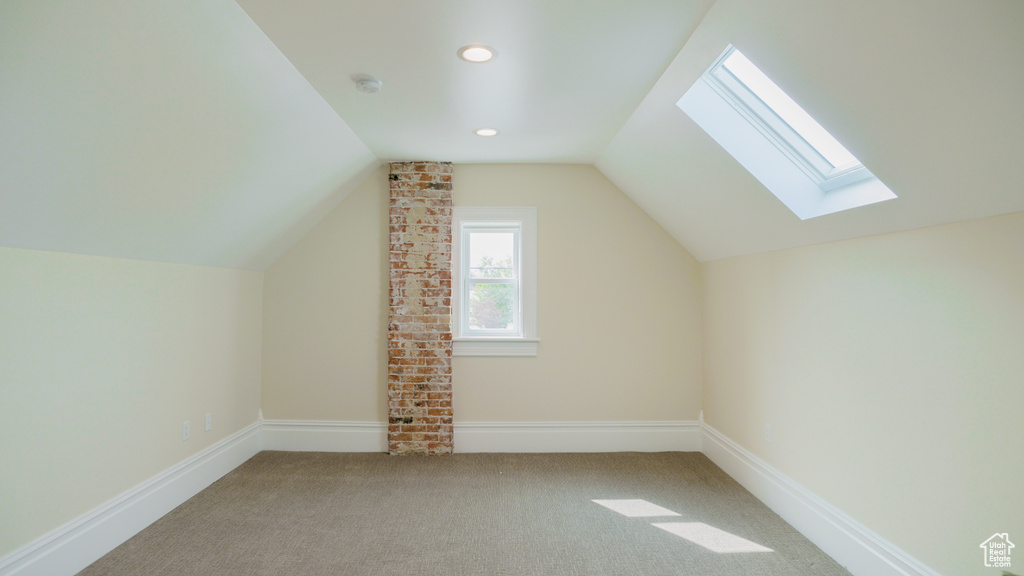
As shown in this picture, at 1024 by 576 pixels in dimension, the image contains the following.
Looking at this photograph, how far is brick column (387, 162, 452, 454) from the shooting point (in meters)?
4.85

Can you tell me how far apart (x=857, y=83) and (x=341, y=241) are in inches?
158

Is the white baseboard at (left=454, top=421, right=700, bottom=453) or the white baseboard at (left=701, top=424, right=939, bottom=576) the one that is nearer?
the white baseboard at (left=701, top=424, right=939, bottom=576)

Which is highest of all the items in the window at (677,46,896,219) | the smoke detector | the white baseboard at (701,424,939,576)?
the smoke detector

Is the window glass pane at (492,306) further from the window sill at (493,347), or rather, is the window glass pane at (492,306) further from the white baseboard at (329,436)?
the white baseboard at (329,436)

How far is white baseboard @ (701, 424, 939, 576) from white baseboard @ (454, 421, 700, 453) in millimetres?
641

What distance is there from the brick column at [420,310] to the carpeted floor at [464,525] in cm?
37

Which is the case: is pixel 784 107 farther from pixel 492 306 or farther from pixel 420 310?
pixel 420 310

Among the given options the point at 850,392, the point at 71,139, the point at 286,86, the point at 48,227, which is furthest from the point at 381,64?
the point at 850,392

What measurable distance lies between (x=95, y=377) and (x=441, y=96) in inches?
93.8

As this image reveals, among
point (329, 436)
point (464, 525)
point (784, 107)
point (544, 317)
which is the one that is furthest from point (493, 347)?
point (784, 107)

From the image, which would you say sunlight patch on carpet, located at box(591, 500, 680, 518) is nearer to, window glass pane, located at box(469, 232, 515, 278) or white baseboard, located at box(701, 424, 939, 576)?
white baseboard, located at box(701, 424, 939, 576)

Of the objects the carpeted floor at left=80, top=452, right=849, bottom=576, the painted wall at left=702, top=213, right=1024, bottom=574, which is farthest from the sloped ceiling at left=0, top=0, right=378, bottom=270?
the painted wall at left=702, top=213, right=1024, bottom=574

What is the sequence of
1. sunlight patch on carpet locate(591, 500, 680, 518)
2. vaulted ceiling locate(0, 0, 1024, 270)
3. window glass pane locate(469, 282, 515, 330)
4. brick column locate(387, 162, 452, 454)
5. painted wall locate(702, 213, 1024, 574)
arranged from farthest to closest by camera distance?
window glass pane locate(469, 282, 515, 330), brick column locate(387, 162, 452, 454), sunlight patch on carpet locate(591, 500, 680, 518), painted wall locate(702, 213, 1024, 574), vaulted ceiling locate(0, 0, 1024, 270)

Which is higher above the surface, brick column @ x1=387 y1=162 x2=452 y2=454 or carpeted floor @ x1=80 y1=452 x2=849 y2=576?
brick column @ x1=387 y1=162 x2=452 y2=454
